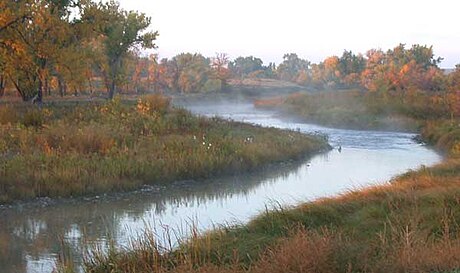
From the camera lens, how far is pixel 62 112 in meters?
27.1

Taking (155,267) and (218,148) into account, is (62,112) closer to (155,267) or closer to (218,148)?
(218,148)

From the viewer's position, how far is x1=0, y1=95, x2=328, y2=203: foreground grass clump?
17266 mm

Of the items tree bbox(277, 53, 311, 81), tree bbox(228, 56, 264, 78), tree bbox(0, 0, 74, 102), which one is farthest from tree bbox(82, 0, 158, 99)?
tree bbox(228, 56, 264, 78)

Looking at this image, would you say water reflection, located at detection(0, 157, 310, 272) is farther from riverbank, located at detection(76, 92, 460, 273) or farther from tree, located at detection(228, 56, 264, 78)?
tree, located at detection(228, 56, 264, 78)

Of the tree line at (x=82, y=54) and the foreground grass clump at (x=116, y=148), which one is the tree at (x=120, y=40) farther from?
the foreground grass clump at (x=116, y=148)

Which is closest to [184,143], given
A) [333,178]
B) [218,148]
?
[218,148]

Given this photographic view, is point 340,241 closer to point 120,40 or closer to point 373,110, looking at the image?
point 120,40

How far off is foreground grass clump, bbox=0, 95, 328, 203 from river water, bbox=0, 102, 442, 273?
60 cm

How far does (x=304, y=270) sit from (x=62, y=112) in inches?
849

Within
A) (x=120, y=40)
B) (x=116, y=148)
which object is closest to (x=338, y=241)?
(x=116, y=148)

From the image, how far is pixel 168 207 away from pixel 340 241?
9.15 metres

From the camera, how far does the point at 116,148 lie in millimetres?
20609

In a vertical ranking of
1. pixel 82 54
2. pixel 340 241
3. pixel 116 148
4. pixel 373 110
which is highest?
pixel 82 54

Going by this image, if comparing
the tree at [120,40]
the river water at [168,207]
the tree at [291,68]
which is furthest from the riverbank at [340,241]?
the tree at [291,68]
